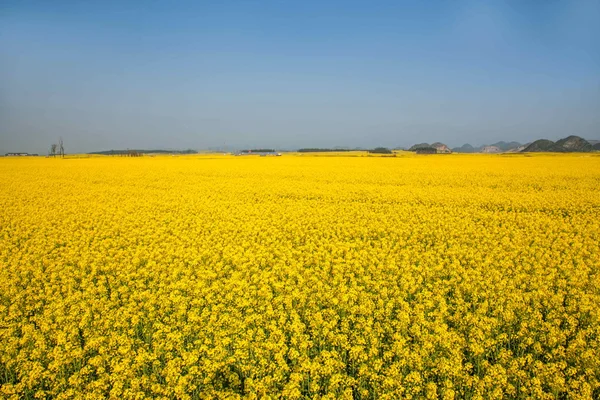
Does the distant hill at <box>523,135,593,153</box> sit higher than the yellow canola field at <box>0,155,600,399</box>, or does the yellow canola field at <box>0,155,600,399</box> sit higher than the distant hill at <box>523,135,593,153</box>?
the distant hill at <box>523,135,593,153</box>

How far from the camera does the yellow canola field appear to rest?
177 inches

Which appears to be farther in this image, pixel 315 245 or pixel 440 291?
pixel 315 245

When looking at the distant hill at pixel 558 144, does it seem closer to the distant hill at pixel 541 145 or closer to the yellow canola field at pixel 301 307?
the distant hill at pixel 541 145

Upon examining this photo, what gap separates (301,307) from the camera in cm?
646

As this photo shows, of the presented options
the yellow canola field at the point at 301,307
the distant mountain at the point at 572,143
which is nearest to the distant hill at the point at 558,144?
the distant mountain at the point at 572,143

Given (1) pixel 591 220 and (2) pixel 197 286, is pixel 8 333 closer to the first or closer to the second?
(2) pixel 197 286

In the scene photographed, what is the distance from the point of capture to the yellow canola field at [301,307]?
177 inches

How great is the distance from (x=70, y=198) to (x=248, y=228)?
12610mm

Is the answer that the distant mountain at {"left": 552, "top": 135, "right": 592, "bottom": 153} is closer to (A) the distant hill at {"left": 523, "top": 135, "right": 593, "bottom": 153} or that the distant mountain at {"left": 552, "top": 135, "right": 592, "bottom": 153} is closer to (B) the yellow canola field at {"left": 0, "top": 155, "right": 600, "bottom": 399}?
(A) the distant hill at {"left": 523, "top": 135, "right": 593, "bottom": 153}

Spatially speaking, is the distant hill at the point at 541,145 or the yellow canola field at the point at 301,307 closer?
the yellow canola field at the point at 301,307

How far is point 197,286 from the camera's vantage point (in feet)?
23.6

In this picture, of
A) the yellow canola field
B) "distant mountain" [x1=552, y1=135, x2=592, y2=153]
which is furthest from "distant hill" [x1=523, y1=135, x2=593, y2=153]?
the yellow canola field

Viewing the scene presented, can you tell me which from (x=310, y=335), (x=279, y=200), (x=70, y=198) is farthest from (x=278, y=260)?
(x=70, y=198)

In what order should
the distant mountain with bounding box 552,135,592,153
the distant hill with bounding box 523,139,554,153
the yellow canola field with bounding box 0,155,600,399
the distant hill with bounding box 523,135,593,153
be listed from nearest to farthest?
the yellow canola field with bounding box 0,155,600,399 → the distant mountain with bounding box 552,135,592,153 → the distant hill with bounding box 523,135,593,153 → the distant hill with bounding box 523,139,554,153
